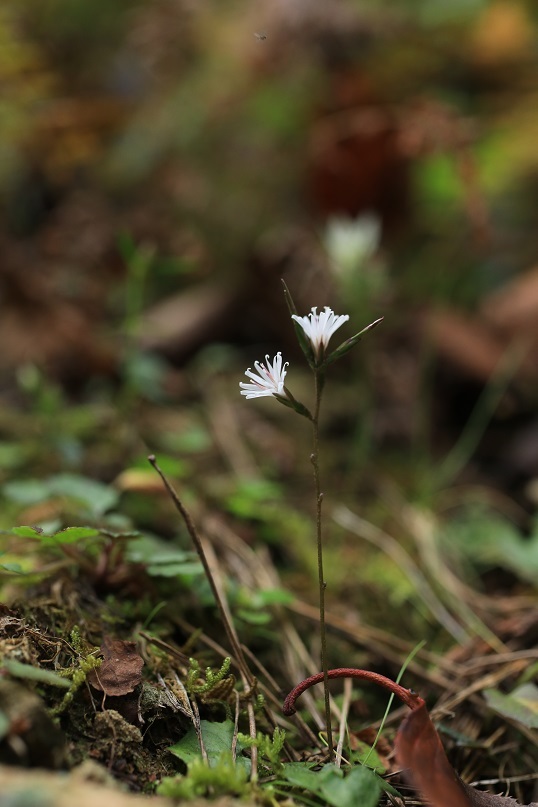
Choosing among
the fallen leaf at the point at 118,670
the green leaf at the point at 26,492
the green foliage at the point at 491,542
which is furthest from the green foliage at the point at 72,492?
the green foliage at the point at 491,542

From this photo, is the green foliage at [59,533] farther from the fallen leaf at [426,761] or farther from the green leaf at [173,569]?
the fallen leaf at [426,761]

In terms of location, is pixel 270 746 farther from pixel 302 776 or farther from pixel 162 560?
pixel 162 560

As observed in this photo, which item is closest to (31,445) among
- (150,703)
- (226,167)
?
(150,703)

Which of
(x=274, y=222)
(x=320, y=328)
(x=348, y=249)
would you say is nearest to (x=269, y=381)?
(x=320, y=328)

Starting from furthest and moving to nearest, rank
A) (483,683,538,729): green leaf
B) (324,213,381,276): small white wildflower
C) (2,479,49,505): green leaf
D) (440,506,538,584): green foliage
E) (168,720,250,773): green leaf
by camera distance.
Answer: (324,213,381,276): small white wildflower < (440,506,538,584): green foliage < (2,479,49,505): green leaf < (483,683,538,729): green leaf < (168,720,250,773): green leaf

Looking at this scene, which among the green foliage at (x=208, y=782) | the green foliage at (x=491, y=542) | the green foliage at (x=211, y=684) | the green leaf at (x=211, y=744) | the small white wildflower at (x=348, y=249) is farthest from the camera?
the small white wildflower at (x=348, y=249)

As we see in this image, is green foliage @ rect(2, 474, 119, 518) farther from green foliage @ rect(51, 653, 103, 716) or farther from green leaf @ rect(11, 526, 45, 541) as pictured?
green foliage @ rect(51, 653, 103, 716)

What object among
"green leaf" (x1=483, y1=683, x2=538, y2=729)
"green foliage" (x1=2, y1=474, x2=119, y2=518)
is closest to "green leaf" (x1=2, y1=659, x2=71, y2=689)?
"green foliage" (x1=2, y1=474, x2=119, y2=518)

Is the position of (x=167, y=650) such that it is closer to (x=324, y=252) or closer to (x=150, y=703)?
(x=150, y=703)
